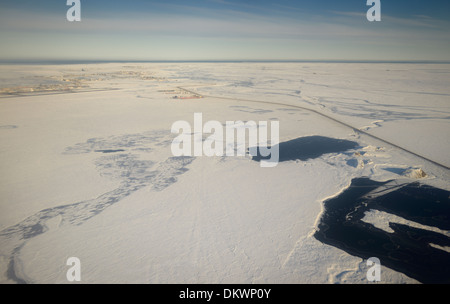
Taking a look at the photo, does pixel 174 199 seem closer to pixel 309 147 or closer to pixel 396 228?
pixel 396 228

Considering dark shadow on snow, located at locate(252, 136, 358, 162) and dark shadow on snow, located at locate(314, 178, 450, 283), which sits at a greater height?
dark shadow on snow, located at locate(252, 136, 358, 162)

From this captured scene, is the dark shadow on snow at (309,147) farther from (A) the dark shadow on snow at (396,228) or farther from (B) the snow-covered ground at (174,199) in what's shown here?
(A) the dark shadow on snow at (396,228)

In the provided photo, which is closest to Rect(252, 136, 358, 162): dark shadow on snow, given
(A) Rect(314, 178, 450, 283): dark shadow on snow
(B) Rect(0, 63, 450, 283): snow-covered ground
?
(B) Rect(0, 63, 450, 283): snow-covered ground

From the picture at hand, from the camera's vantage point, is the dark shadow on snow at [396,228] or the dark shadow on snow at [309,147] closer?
the dark shadow on snow at [396,228]

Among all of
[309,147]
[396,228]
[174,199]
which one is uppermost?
[309,147]

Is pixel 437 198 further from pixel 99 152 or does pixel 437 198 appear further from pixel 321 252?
pixel 99 152

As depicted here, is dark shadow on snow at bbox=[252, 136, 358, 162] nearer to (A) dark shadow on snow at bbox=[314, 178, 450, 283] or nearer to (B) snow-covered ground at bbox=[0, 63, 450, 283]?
(B) snow-covered ground at bbox=[0, 63, 450, 283]

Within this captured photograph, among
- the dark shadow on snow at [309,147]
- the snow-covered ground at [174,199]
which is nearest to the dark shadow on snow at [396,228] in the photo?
the snow-covered ground at [174,199]

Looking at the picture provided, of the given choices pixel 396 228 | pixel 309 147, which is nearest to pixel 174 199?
pixel 396 228

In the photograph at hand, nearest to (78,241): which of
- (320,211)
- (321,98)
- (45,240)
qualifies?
(45,240)

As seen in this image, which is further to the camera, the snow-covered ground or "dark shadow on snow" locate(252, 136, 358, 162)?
"dark shadow on snow" locate(252, 136, 358, 162)

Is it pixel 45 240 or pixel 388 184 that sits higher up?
pixel 388 184
